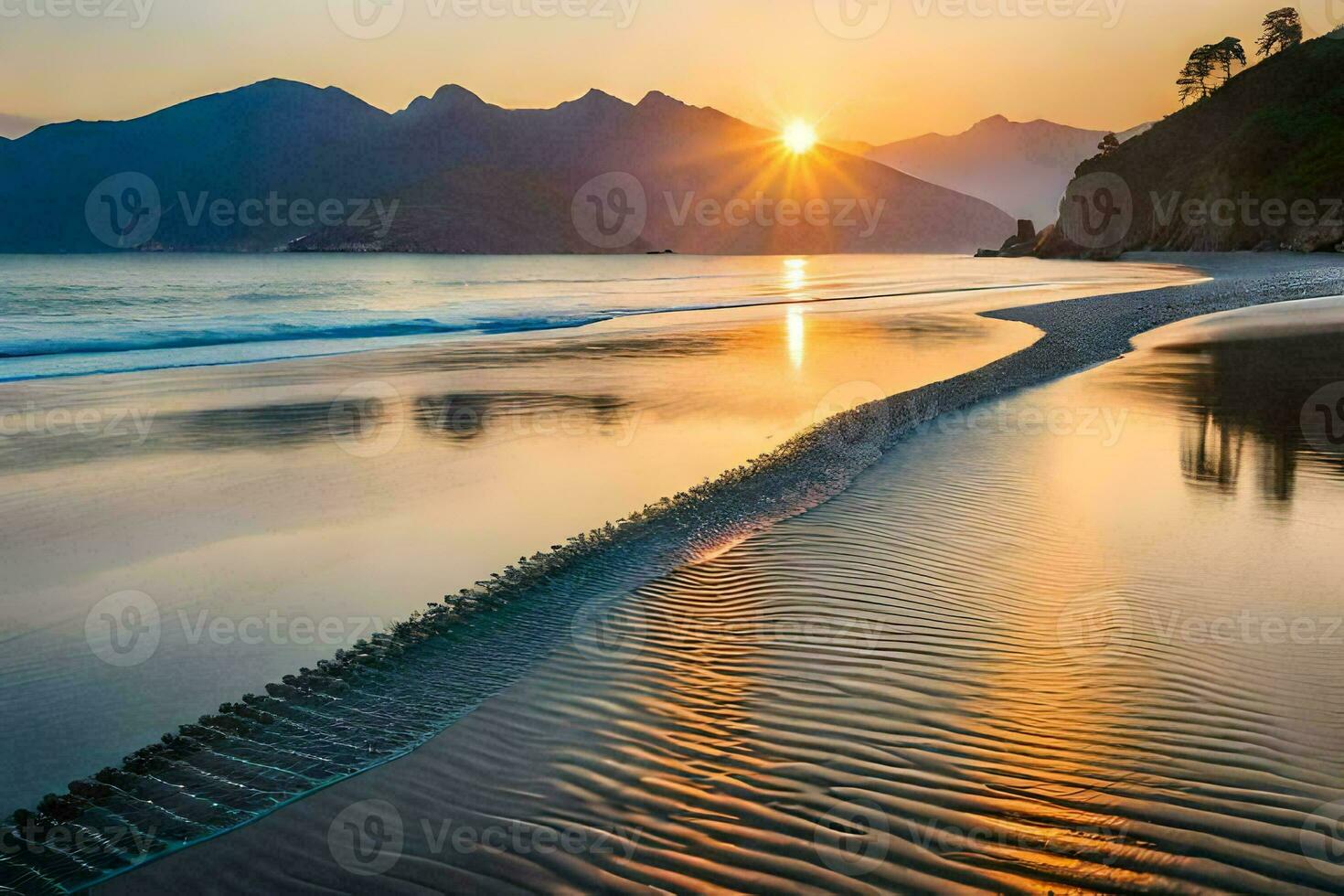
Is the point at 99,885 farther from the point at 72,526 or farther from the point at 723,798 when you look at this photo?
the point at 72,526

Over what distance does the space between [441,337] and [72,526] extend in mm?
22062

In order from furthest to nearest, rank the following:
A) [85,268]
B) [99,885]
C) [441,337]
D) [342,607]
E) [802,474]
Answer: [85,268], [441,337], [802,474], [342,607], [99,885]

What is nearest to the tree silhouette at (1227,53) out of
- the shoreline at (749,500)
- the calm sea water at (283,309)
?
the calm sea water at (283,309)

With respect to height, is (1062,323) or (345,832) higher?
(1062,323)

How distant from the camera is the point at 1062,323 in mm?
26953

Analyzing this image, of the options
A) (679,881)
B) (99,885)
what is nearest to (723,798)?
(679,881)
